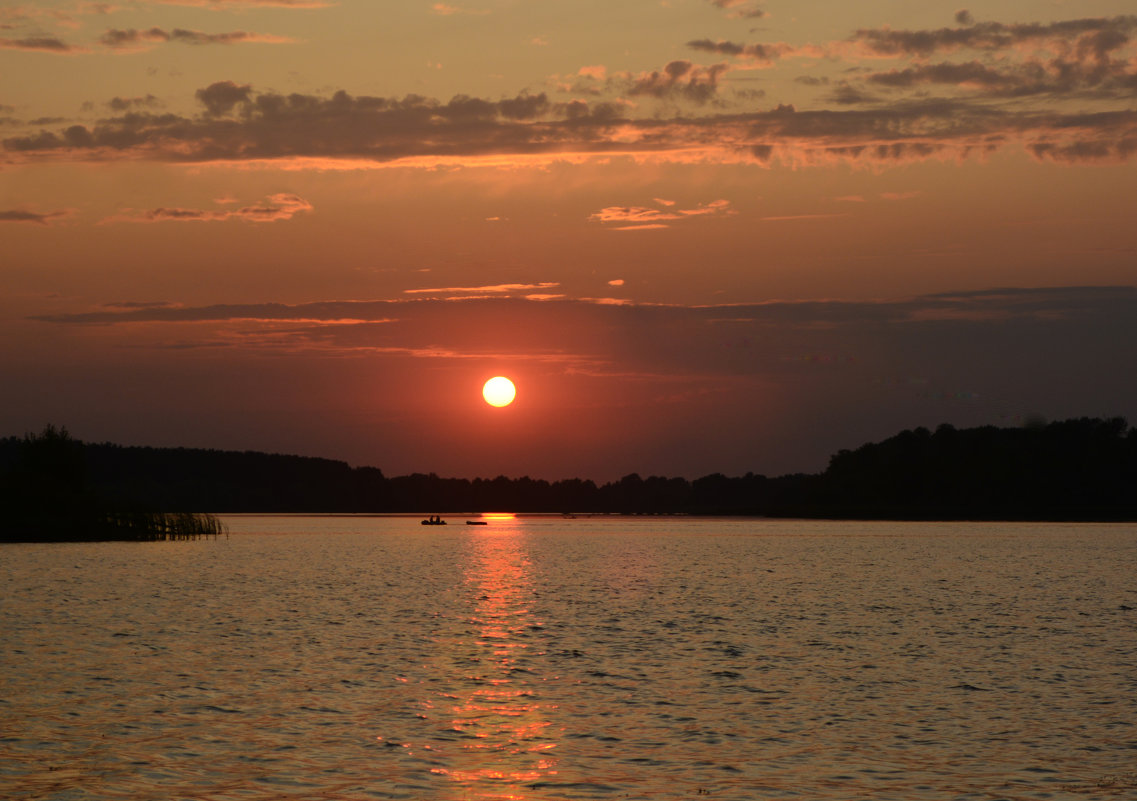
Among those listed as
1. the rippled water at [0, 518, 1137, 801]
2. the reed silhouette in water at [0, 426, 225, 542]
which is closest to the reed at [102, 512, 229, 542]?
the reed silhouette in water at [0, 426, 225, 542]

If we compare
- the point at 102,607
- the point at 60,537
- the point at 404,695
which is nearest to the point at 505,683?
the point at 404,695

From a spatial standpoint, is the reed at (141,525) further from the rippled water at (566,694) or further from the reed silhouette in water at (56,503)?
the rippled water at (566,694)

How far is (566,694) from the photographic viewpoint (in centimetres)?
3769

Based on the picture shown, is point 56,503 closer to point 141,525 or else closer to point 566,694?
point 141,525

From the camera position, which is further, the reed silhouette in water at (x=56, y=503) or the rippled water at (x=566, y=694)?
the reed silhouette in water at (x=56, y=503)

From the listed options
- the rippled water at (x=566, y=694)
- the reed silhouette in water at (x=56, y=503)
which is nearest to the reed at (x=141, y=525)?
the reed silhouette in water at (x=56, y=503)

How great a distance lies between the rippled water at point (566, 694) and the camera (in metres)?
26.1

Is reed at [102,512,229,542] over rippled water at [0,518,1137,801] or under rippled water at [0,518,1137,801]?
over

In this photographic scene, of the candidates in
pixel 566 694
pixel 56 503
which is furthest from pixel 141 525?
pixel 566 694

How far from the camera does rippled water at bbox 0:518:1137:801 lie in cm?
2609

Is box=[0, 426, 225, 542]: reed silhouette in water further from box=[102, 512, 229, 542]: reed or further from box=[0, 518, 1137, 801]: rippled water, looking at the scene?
box=[0, 518, 1137, 801]: rippled water

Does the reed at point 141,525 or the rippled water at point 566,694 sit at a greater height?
the reed at point 141,525

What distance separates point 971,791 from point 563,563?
111203mm

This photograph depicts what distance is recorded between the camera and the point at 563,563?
13525 cm
